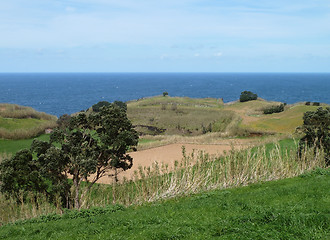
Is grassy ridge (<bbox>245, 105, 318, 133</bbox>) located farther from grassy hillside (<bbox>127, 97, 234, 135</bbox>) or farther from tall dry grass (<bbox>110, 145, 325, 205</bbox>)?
tall dry grass (<bbox>110, 145, 325, 205</bbox>)

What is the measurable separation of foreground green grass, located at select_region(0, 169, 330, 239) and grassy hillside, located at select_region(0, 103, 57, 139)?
85.5 feet

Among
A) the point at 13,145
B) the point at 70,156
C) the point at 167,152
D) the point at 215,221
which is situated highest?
the point at 70,156

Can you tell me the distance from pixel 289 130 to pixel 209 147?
12.6 meters

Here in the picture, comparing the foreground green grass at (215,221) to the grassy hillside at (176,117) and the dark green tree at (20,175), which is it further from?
the grassy hillside at (176,117)

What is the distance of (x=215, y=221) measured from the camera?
8.94 metres

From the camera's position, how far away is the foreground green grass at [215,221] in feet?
26.1

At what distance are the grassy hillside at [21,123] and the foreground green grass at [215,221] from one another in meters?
26.1

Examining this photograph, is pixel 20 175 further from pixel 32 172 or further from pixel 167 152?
pixel 167 152

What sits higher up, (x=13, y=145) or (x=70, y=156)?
(x=70, y=156)

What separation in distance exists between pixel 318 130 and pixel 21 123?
116 ft

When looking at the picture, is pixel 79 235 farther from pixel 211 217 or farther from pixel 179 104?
pixel 179 104

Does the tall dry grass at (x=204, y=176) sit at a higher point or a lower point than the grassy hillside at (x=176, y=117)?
higher

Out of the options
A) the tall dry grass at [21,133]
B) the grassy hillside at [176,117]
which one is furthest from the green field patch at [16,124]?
the grassy hillside at [176,117]

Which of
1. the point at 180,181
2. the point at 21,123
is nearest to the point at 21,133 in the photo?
the point at 21,123
